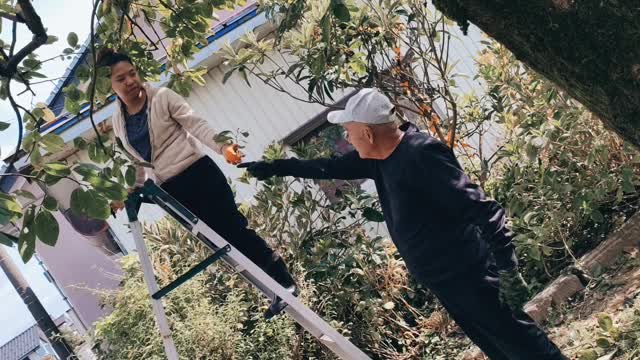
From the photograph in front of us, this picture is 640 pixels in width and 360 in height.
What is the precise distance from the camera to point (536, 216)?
5.94 metres

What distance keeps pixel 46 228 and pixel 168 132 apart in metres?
2.24

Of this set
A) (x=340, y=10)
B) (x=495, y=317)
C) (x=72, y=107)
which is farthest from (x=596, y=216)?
(x=72, y=107)

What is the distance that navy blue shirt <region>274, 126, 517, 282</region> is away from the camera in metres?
3.70

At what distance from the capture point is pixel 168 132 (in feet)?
15.0

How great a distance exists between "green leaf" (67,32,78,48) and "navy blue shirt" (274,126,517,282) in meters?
1.76

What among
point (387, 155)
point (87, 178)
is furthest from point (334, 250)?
point (87, 178)

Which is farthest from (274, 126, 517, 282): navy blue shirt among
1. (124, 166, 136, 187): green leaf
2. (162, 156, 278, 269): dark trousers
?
(124, 166, 136, 187): green leaf

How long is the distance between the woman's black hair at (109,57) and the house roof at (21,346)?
35842 millimetres

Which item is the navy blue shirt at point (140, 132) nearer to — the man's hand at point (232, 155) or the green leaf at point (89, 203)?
the man's hand at point (232, 155)

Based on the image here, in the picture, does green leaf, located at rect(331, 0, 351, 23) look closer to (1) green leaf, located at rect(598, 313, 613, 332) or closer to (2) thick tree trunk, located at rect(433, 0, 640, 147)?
(2) thick tree trunk, located at rect(433, 0, 640, 147)

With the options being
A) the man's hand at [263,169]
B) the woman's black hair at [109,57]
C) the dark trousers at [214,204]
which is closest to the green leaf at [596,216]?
the dark trousers at [214,204]

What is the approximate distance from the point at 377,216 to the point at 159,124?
2781 mm

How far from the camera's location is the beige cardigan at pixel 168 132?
14.8 ft

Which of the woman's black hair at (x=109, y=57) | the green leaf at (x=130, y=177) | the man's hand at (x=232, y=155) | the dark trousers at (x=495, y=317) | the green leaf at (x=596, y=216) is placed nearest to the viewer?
the green leaf at (x=130, y=177)
